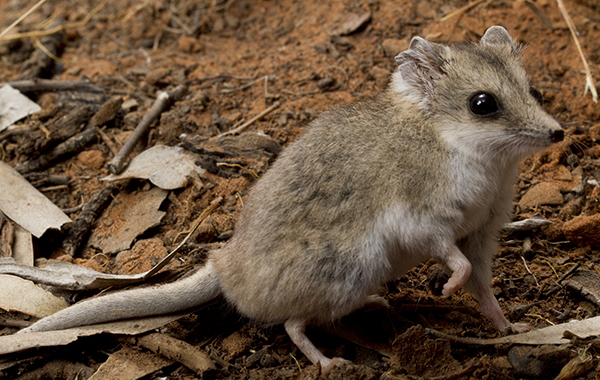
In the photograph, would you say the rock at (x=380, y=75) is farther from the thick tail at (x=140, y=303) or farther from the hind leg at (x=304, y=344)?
the hind leg at (x=304, y=344)

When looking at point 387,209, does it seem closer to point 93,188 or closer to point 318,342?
point 318,342

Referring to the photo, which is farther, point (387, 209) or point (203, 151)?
point (203, 151)

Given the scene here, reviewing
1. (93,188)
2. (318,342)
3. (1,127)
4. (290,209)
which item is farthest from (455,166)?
(1,127)

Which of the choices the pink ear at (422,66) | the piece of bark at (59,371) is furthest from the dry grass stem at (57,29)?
the pink ear at (422,66)

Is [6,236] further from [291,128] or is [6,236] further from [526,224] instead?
[526,224]

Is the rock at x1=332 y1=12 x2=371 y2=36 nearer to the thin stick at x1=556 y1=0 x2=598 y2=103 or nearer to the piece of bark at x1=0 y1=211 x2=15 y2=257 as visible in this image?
the thin stick at x1=556 y1=0 x2=598 y2=103

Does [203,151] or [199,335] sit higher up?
[203,151]

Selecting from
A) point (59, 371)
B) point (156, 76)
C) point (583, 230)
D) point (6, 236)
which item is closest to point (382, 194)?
point (583, 230)
